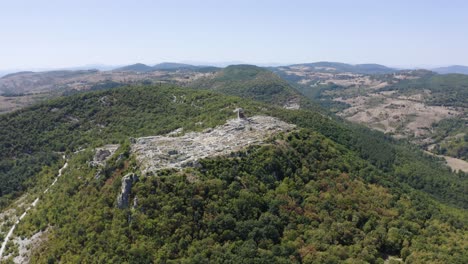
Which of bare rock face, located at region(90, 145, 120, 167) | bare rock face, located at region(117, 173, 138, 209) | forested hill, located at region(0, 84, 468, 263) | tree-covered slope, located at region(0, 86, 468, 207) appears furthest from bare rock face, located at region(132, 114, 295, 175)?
tree-covered slope, located at region(0, 86, 468, 207)

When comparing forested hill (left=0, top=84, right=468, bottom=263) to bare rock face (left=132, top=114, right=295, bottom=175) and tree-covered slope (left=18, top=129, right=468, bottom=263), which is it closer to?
tree-covered slope (left=18, top=129, right=468, bottom=263)

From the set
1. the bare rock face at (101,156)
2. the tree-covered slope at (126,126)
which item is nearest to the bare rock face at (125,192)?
the bare rock face at (101,156)

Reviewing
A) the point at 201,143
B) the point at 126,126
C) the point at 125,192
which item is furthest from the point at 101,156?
the point at 126,126

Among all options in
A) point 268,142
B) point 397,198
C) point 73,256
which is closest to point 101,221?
point 73,256

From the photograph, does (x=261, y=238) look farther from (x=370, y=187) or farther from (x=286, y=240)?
(x=370, y=187)

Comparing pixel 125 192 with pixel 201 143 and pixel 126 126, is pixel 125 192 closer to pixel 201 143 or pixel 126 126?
pixel 201 143

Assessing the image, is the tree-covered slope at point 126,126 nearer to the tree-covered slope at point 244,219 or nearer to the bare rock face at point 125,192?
the tree-covered slope at point 244,219
